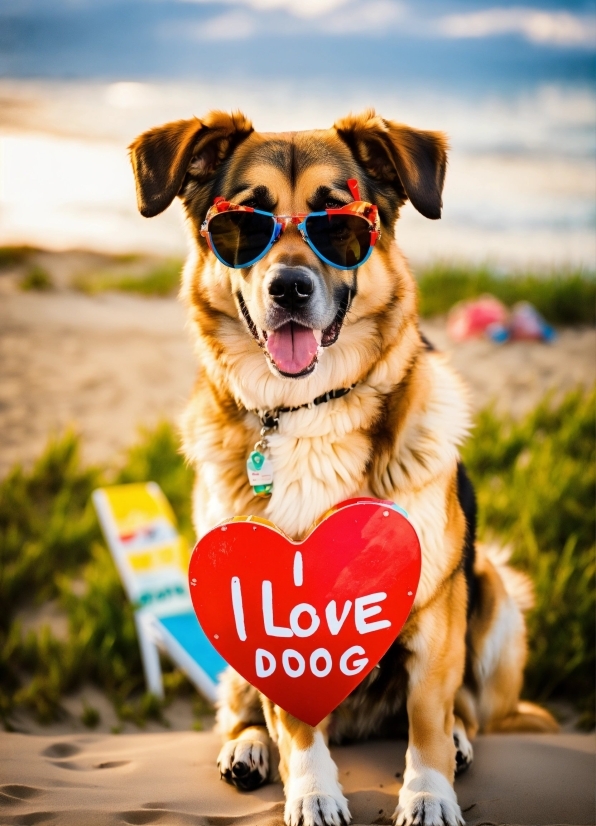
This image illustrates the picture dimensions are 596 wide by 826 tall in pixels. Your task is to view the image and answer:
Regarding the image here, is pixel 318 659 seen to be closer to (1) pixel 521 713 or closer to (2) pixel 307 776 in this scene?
(2) pixel 307 776

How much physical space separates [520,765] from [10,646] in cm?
226

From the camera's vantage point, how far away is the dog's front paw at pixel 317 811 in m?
1.81

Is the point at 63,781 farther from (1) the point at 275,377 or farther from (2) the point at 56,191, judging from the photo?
(2) the point at 56,191

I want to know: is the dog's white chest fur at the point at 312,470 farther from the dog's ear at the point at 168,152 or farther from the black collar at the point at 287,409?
the dog's ear at the point at 168,152

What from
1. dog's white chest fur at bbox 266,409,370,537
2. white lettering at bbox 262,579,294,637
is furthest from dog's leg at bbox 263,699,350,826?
dog's white chest fur at bbox 266,409,370,537

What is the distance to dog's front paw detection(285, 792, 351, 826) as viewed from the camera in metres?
1.81

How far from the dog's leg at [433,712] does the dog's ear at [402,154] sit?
118 cm

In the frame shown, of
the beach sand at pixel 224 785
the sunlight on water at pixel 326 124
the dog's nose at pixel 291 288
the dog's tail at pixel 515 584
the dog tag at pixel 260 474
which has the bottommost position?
the beach sand at pixel 224 785

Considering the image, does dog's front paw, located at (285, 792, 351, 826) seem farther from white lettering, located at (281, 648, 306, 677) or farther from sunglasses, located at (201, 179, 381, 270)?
sunglasses, located at (201, 179, 381, 270)

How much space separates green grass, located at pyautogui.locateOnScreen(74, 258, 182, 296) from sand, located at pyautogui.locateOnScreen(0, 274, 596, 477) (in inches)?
25.0

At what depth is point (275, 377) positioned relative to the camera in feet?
7.06

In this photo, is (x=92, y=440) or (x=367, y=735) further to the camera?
(x=92, y=440)

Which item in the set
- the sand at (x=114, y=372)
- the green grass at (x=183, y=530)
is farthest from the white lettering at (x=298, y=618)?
the sand at (x=114, y=372)

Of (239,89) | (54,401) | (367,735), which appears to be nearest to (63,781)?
(367,735)
